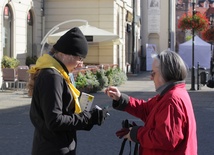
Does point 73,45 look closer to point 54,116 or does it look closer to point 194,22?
point 54,116

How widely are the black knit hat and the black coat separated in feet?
0.68

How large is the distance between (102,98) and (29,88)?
42.4ft

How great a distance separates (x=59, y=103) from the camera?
11.8 feet

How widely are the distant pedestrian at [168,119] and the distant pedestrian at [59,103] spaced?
358mm

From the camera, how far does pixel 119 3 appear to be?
1126 inches

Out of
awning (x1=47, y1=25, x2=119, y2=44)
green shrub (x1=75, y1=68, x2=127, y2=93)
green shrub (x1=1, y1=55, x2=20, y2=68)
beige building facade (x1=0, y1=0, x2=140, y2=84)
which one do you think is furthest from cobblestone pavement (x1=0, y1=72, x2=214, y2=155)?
beige building facade (x1=0, y1=0, x2=140, y2=84)

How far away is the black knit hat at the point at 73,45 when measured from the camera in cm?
377

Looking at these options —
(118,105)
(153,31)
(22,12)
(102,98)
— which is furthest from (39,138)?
(153,31)

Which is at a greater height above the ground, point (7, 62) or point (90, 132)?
point (7, 62)

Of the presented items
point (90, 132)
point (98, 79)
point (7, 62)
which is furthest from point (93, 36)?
point (90, 132)

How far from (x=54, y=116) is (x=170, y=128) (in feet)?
2.60

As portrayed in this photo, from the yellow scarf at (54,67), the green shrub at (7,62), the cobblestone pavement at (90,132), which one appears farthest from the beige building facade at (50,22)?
the yellow scarf at (54,67)

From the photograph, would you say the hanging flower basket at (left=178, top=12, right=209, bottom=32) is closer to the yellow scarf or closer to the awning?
the awning

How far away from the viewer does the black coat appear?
3568 millimetres
